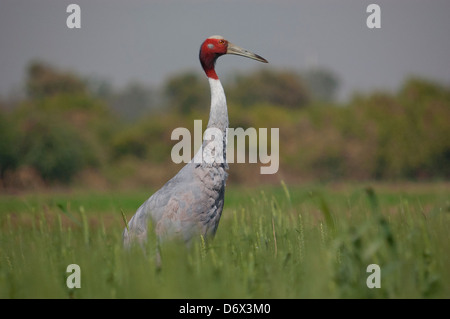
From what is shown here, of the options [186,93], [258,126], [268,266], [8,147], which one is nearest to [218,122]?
[268,266]

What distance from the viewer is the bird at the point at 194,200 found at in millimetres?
5227

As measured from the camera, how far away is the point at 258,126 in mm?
27891

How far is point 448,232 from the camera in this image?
13.9 ft

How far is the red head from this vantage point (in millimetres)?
6059

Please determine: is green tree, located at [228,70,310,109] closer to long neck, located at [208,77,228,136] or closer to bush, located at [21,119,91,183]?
bush, located at [21,119,91,183]

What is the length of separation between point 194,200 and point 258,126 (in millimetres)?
22776

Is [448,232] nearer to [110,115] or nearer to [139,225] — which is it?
[139,225]

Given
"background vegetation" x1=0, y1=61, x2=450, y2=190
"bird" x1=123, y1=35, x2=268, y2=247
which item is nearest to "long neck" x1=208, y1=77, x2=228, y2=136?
"bird" x1=123, y1=35, x2=268, y2=247

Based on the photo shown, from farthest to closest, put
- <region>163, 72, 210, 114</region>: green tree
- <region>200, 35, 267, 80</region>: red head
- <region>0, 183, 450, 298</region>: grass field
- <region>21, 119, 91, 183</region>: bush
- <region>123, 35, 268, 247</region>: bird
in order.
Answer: <region>163, 72, 210, 114</region>: green tree, <region>21, 119, 91, 183</region>: bush, <region>200, 35, 267, 80</region>: red head, <region>123, 35, 268, 247</region>: bird, <region>0, 183, 450, 298</region>: grass field

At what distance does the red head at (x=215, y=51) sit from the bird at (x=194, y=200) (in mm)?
507

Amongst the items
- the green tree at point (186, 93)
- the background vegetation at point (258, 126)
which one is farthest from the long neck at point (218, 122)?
the green tree at point (186, 93)

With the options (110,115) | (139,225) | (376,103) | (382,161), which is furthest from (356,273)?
(110,115)

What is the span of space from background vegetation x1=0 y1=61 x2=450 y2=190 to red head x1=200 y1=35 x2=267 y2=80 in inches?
601

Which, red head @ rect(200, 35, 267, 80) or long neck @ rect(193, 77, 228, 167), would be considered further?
red head @ rect(200, 35, 267, 80)
